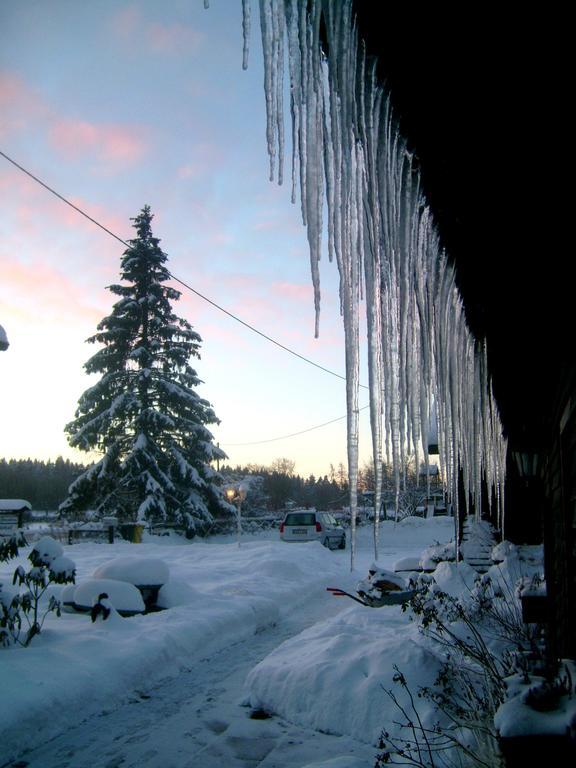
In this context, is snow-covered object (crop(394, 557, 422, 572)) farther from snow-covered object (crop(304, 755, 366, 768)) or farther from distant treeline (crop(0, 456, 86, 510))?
distant treeline (crop(0, 456, 86, 510))

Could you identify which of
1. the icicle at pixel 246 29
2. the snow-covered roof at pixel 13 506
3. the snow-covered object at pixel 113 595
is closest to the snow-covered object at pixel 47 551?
the snow-covered object at pixel 113 595

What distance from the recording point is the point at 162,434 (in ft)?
83.5

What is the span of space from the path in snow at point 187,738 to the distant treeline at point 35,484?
7020 cm

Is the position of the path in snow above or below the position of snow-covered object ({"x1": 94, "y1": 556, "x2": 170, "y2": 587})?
below

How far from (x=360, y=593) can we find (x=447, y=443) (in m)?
7.28

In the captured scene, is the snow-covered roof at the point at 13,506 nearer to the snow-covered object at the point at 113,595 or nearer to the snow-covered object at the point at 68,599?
the snow-covered object at the point at 68,599

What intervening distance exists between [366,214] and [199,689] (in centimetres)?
528

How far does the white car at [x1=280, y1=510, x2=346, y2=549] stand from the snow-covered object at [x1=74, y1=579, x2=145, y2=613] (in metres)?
12.4

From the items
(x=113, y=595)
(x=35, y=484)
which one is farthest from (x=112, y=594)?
(x=35, y=484)

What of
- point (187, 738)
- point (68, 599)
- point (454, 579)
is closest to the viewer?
point (187, 738)

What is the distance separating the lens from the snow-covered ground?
3953 mm

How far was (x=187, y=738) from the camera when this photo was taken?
416 cm

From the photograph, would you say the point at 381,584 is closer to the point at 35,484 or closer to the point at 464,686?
the point at 464,686

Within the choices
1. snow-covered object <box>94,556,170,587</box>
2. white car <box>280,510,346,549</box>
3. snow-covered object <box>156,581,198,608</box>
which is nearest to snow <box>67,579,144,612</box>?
snow-covered object <box>94,556,170,587</box>
